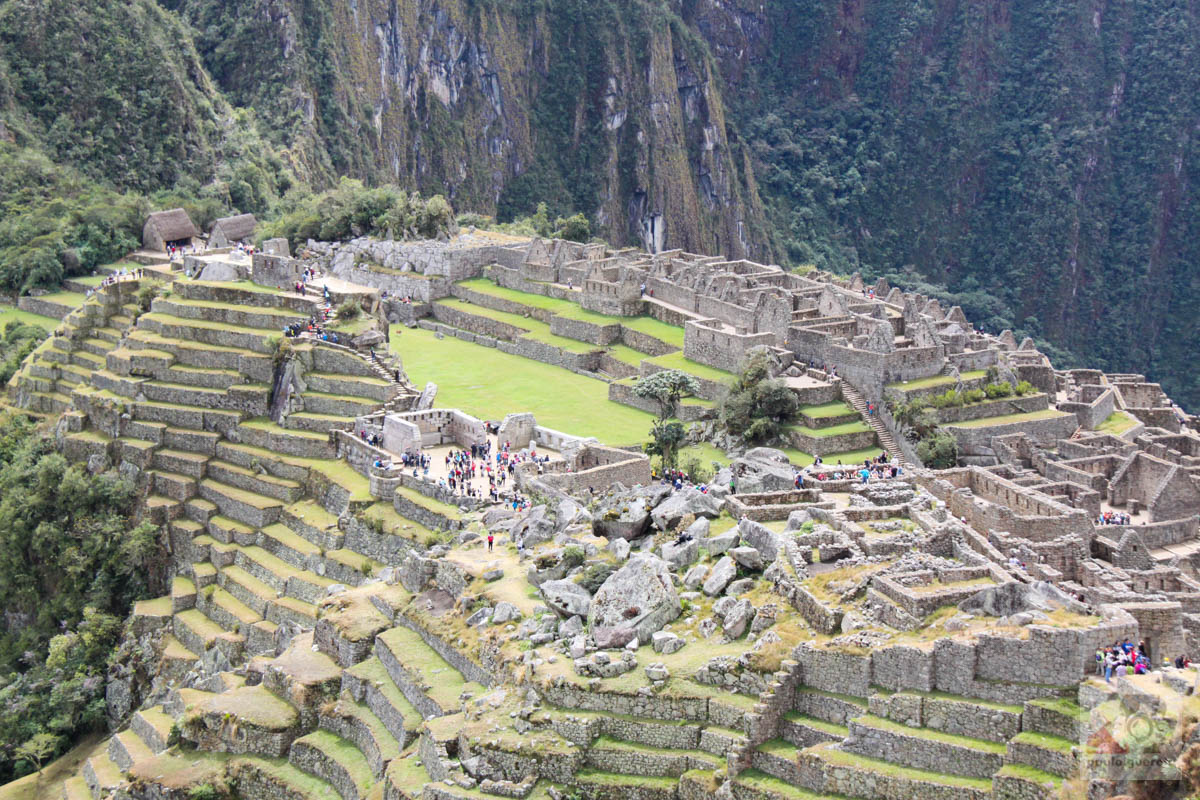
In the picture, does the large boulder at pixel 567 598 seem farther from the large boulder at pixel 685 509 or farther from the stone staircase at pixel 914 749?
the stone staircase at pixel 914 749

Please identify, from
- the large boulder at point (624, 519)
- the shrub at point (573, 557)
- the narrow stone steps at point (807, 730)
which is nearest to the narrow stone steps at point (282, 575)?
the large boulder at point (624, 519)

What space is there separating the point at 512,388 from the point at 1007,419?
52.2ft

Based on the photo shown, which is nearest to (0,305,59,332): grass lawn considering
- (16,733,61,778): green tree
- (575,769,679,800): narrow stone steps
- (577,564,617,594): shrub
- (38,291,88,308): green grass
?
(38,291,88,308): green grass

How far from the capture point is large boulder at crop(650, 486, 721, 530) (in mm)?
28328

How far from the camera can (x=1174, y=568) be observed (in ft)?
99.8

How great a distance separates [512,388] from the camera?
2066 inches

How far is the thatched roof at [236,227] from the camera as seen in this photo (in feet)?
230

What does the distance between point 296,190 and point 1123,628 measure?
79.0 meters

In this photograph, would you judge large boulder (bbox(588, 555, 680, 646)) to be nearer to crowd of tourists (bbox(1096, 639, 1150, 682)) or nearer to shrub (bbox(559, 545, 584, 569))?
shrub (bbox(559, 545, 584, 569))

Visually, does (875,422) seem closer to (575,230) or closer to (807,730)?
(807,730)

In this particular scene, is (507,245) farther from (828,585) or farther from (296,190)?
(828,585)

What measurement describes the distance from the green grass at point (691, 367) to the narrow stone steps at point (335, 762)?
23.5m

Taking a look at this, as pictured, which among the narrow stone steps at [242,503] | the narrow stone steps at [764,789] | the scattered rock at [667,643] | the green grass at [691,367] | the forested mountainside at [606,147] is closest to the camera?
the narrow stone steps at [764,789]

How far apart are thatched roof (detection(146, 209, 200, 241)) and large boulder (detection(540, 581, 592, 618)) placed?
49.7 meters
